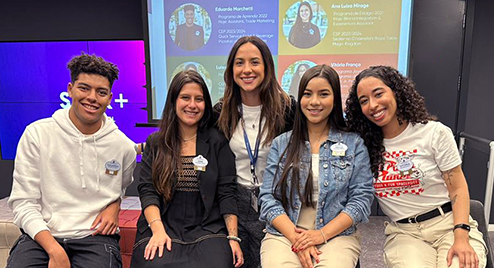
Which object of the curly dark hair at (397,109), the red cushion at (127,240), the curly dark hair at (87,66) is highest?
the curly dark hair at (87,66)

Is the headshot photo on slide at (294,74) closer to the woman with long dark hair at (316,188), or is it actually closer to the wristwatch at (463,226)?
the woman with long dark hair at (316,188)

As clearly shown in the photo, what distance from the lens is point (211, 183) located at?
1691 mm

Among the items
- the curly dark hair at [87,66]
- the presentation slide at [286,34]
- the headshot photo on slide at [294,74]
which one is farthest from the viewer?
the headshot photo on slide at [294,74]

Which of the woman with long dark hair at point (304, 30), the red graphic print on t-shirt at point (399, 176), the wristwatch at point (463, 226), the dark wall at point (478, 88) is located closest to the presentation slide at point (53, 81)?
the woman with long dark hair at point (304, 30)

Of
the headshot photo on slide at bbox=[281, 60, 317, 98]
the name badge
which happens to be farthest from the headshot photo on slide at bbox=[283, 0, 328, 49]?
the name badge

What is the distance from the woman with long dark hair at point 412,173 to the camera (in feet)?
5.11

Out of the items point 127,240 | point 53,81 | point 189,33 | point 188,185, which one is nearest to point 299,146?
point 188,185

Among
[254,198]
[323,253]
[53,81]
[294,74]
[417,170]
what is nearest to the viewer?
[323,253]

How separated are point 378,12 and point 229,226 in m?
2.50

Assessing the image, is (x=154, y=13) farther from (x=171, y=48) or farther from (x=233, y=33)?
(x=233, y=33)

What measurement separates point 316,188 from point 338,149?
0.71 feet

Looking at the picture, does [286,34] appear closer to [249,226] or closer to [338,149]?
[338,149]

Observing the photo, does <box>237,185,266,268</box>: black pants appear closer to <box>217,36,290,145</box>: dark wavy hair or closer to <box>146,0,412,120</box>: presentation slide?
<box>217,36,290,145</box>: dark wavy hair

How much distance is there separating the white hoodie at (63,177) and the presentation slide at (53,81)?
2.03m
